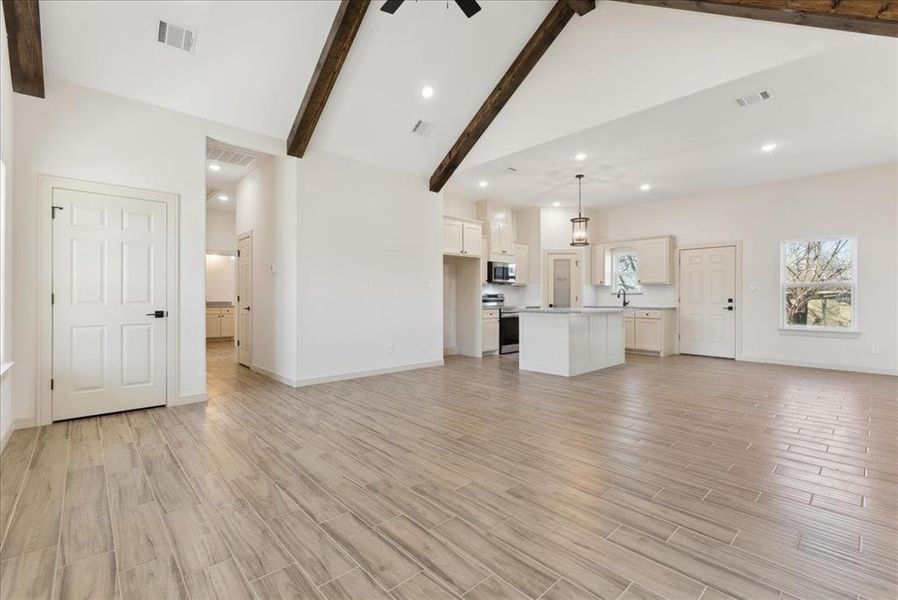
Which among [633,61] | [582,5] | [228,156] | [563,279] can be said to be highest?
[582,5]

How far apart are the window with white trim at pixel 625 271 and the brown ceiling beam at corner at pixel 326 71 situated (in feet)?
22.5

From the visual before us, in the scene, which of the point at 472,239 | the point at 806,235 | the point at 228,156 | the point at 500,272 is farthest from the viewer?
the point at 500,272

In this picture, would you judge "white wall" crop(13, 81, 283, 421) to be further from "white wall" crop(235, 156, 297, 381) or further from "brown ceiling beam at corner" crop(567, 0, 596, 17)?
"brown ceiling beam at corner" crop(567, 0, 596, 17)

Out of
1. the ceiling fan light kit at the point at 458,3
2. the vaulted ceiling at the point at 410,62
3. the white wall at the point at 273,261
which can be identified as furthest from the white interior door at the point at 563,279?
the ceiling fan light kit at the point at 458,3

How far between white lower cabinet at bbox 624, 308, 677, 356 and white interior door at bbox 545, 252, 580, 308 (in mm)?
1216

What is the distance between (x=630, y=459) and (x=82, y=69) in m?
5.65

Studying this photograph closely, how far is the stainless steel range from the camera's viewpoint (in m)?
8.05

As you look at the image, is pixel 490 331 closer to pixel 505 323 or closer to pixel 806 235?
pixel 505 323

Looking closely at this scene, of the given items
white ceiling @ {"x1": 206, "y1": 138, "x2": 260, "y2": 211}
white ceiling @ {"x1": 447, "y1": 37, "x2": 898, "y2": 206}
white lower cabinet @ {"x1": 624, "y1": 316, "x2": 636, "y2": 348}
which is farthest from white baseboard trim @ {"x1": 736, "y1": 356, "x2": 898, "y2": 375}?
white ceiling @ {"x1": 206, "y1": 138, "x2": 260, "y2": 211}

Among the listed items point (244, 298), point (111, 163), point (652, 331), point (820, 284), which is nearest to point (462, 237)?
point (244, 298)

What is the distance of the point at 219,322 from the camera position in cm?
1002

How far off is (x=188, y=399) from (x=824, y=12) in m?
6.51

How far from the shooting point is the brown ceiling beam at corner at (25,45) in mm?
3055

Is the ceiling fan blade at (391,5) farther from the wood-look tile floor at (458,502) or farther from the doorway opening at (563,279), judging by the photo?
the doorway opening at (563,279)
